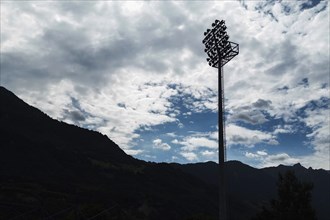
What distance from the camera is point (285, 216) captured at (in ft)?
130

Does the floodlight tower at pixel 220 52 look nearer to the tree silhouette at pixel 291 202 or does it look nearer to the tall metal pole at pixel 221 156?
the tall metal pole at pixel 221 156

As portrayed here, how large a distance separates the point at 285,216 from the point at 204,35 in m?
21.5

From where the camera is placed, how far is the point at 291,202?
3997 cm

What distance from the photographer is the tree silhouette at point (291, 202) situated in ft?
128

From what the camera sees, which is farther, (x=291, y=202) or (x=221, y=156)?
(x=291, y=202)

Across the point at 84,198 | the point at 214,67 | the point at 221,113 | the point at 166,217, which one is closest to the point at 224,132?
the point at 221,113

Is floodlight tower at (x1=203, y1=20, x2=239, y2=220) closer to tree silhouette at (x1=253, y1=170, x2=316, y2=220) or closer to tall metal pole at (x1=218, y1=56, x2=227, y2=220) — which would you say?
tall metal pole at (x1=218, y1=56, x2=227, y2=220)

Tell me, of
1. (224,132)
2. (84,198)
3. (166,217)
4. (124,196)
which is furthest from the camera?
(124,196)

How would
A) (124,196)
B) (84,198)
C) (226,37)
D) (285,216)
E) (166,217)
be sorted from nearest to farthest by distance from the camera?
(226,37), (285,216), (84,198), (166,217), (124,196)

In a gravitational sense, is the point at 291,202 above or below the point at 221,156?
below

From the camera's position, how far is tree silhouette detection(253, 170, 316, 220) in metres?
38.9

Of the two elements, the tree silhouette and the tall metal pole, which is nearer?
the tall metal pole

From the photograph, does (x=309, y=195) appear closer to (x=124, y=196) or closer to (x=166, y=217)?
(x=166, y=217)

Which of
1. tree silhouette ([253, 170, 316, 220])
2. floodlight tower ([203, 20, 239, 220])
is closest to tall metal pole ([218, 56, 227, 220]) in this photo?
floodlight tower ([203, 20, 239, 220])
